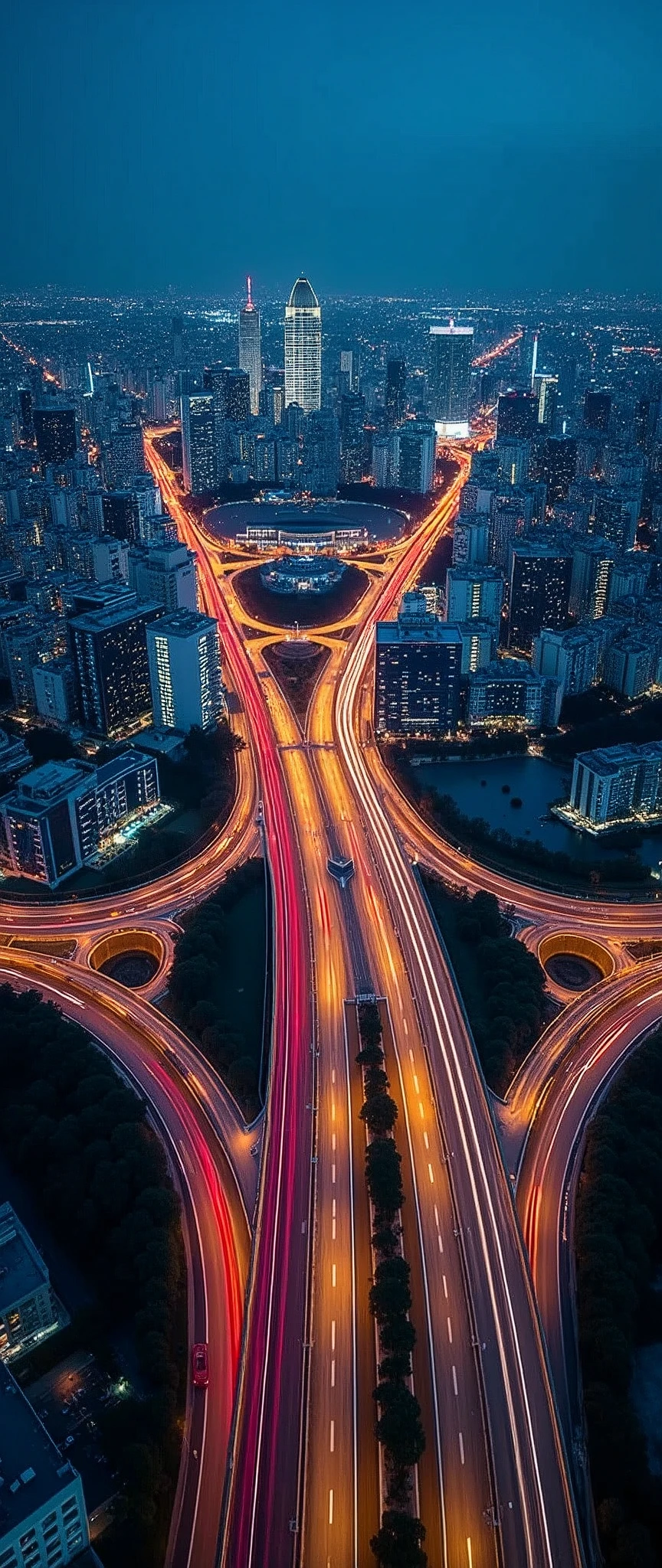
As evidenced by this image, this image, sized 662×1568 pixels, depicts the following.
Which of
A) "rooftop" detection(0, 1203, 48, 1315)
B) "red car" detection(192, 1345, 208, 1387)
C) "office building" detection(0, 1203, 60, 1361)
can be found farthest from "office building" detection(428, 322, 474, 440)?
"red car" detection(192, 1345, 208, 1387)

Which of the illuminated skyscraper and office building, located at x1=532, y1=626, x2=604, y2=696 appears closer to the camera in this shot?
office building, located at x1=532, y1=626, x2=604, y2=696

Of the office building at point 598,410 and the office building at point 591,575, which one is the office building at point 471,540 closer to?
the office building at point 591,575

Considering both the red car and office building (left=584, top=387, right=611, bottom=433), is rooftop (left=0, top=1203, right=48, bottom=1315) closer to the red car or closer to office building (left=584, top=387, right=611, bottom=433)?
the red car

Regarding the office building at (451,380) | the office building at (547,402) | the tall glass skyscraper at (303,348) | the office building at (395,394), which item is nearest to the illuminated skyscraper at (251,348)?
the tall glass skyscraper at (303,348)

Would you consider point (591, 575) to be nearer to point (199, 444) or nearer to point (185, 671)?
point (185, 671)

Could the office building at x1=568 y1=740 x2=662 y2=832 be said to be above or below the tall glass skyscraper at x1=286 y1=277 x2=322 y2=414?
below

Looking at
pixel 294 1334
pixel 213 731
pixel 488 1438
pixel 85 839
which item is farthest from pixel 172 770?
pixel 488 1438
